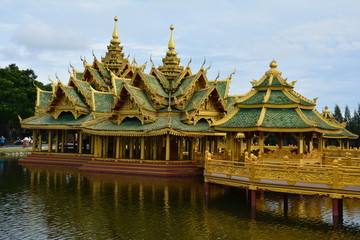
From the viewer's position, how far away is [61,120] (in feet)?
111

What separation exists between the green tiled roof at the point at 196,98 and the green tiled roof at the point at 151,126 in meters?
1.30

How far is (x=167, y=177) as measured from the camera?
80.4 ft

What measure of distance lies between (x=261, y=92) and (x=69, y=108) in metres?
21.2

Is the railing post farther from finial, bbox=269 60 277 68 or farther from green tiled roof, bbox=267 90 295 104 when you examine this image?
finial, bbox=269 60 277 68

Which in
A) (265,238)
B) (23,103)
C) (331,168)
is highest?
(23,103)

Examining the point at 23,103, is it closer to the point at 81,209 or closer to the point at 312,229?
the point at 81,209

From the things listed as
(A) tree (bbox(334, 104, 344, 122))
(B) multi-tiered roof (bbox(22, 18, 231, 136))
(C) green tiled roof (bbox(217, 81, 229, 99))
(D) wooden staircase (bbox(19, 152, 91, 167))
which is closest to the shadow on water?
(B) multi-tiered roof (bbox(22, 18, 231, 136))

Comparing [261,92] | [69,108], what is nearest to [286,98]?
[261,92]

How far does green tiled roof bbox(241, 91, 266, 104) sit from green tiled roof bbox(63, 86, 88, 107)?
64.6 feet

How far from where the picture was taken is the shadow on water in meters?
11.4

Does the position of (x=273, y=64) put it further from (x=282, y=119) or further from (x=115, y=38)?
(x=115, y=38)

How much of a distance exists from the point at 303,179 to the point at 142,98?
18.6 m

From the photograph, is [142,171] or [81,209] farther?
[142,171]

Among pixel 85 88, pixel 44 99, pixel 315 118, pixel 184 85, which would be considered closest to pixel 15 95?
pixel 44 99
